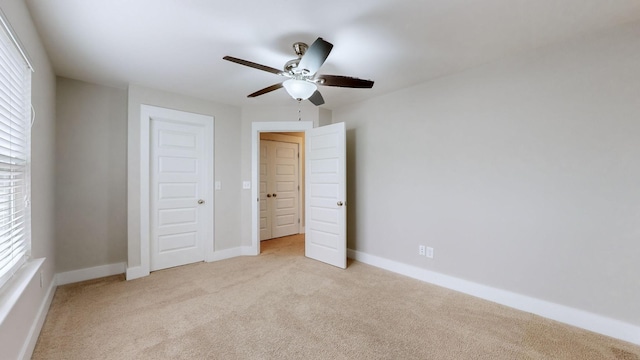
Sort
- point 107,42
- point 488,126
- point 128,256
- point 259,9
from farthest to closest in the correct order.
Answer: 1. point 128,256
2. point 488,126
3. point 107,42
4. point 259,9

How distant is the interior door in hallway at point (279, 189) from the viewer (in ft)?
17.0

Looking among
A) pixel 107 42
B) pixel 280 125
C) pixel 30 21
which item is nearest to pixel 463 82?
pixel 280 125

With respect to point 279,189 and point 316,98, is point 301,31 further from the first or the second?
point 279,189

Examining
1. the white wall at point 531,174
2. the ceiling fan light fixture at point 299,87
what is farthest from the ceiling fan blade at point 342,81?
the white wall at point 531,174

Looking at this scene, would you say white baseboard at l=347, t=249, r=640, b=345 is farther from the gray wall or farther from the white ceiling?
the gray wall

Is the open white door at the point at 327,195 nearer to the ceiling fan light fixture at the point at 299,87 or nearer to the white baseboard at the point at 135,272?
the ceiling fan light fixture at the point at 299,87

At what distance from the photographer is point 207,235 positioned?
12.3ft

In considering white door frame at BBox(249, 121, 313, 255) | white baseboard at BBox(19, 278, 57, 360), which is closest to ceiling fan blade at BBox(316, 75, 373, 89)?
white door frame at BBox(249, 121, 313, 255)

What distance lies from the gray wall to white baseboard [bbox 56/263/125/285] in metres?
0.06

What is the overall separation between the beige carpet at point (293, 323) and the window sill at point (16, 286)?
545mm

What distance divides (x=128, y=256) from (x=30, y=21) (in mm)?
2466

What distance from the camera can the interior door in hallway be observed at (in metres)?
5.18

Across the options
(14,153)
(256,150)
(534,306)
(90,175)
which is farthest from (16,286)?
(534,306)

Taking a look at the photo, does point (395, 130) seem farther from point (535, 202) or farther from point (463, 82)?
point (535, 202)
